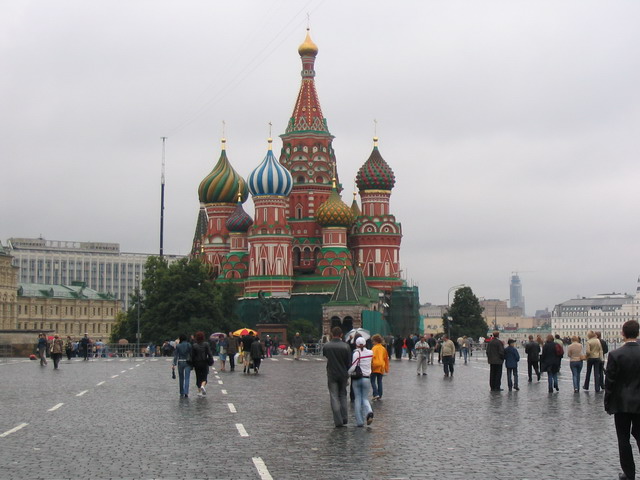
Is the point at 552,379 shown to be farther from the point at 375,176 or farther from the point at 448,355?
the point at 375,176

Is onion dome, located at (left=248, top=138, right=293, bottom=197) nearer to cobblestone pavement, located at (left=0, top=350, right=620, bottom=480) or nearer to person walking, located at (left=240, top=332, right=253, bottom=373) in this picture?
person walking, located at (left=240, top=332, right=253, bottom=373)

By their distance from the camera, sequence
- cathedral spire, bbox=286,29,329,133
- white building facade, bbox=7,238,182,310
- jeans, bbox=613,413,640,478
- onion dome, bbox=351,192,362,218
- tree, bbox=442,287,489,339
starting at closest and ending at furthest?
1. jeans, bbox=613,413,640,478
2. cathedral spire, bbox=286,29,329,133
3. onion dome, bbox=351,192,362,218
4. tree, bbox=442,287,489,339
5. white building facade, bbox=7,238,182,310

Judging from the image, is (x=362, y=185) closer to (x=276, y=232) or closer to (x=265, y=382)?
(x=276, y=232)

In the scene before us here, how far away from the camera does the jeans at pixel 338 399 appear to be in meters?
16.4

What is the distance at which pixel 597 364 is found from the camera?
24875 millimetres

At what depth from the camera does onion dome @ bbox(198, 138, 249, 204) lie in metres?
104

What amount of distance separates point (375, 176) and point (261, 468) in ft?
293

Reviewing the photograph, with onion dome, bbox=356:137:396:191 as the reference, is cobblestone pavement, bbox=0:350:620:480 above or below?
below

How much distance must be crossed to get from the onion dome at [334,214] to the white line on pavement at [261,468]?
8281 cm

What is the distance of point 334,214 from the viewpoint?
95.4 meters

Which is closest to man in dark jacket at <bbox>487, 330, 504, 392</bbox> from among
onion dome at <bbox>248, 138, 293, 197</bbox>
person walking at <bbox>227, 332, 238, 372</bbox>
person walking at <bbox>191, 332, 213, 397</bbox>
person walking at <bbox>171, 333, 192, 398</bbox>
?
person walking at <bbox>191, 332, 213, 397</bbox>

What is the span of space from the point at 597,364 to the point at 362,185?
76533 millimetres

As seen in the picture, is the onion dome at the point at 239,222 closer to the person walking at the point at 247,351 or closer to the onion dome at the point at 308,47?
the onion dome at the point at 308,47

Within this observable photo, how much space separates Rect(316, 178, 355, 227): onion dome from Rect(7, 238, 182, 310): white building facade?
96.8 m
